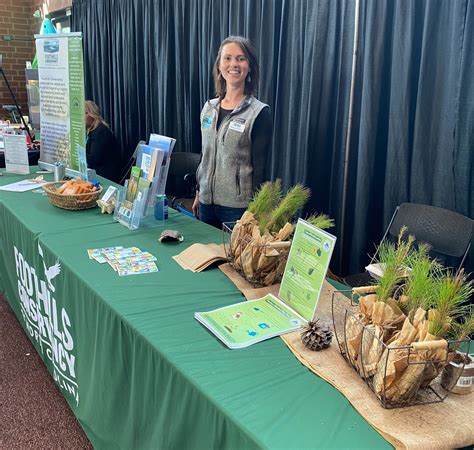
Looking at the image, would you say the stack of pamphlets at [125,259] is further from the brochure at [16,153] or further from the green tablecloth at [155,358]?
the brochure at [16,153]

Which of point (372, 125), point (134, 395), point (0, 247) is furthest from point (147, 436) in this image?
point (372, 125)

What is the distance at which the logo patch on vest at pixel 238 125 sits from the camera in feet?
6.66

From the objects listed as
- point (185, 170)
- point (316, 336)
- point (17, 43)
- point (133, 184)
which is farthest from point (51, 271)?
point (17, 43)

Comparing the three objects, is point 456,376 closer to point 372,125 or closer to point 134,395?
point 134,395

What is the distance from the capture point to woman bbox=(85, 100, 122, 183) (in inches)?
140

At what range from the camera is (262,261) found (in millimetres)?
1325

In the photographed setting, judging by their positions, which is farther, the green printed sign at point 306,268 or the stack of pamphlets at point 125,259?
the stack of pamphlets at point 125,259

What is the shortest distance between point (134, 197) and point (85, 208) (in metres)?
0.37

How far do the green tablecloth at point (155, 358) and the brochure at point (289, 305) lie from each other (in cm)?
4

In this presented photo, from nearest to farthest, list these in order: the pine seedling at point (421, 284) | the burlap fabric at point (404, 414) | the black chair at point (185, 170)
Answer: the burlap fabric at point (404, 414)
the pine seedling at point (421, 284)
the black chair at point (185, 170)

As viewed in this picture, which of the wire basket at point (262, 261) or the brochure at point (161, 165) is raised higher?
the brochure at point (161, 165)

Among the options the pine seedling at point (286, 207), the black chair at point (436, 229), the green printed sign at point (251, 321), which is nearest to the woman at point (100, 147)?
the black chair at point (436, 229)

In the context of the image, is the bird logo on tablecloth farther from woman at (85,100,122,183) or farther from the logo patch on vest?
woman at (85,100,122,183)

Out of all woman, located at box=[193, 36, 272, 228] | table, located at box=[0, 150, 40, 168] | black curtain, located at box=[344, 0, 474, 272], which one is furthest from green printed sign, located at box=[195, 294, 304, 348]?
table, located at box=[0, 150, 40, 168]
